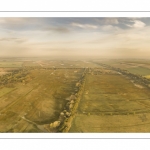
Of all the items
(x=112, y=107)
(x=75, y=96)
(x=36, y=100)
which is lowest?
(x=112, y=107)

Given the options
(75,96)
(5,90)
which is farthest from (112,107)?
(5,90)

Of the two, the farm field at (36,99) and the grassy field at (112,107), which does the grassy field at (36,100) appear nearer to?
the farm field at (36,99)

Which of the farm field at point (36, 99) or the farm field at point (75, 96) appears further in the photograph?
the farm field at point (36, 99)
